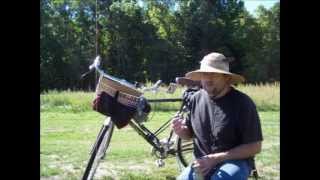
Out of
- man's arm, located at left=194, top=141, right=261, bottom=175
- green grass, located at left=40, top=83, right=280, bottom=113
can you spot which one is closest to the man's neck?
man's arm, located at left=194, top=141, right=261, bottom=175

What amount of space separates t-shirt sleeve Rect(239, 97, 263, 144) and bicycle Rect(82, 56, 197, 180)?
98 cm

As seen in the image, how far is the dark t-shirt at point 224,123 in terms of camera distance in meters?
2.19

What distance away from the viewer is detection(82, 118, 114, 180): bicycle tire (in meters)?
3.21

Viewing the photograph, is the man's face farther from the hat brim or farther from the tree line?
the tree line

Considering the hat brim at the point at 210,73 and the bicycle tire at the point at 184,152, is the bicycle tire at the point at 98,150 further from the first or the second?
the hat brim at the point at 210,73

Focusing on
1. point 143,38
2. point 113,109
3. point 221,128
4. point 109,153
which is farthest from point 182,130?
point 143,38

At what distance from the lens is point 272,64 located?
616 centimetres

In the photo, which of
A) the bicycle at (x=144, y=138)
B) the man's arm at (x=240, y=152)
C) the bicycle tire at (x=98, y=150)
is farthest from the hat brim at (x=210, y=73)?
the bicycle tire at (x=98, y=150)

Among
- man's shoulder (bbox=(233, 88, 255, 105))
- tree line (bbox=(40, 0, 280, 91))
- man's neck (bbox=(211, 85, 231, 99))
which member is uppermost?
tree line (bbox=(40, 0, 280, 91))
